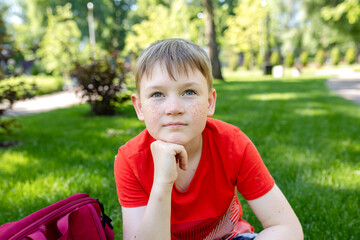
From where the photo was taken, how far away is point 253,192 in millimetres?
1429

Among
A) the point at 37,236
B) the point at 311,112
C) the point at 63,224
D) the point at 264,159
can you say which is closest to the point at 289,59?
the point at 311,112

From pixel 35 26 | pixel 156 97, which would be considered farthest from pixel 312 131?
pixel 35 26

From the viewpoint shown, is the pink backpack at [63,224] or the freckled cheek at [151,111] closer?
the pink backpack at [63,224]

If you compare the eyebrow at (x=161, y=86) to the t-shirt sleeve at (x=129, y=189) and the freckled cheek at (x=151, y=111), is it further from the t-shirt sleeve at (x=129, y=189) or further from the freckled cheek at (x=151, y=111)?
the t-shirt sleeve at (x=129, y=189)

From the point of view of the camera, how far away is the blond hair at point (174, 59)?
1320 mm

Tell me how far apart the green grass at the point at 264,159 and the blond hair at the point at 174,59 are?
140 centimetres

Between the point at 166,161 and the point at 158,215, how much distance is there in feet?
0.70

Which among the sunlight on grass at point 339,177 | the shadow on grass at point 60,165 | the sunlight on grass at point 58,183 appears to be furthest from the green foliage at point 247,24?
the sunlight on grass at point 58,183

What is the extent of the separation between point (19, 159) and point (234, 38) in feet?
103

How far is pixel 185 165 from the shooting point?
4.30 ft

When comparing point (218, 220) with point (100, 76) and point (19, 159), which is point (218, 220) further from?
point (100, 76)

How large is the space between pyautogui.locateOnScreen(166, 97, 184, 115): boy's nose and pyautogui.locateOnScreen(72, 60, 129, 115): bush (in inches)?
233

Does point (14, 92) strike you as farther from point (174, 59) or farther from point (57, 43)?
point (57, 43)

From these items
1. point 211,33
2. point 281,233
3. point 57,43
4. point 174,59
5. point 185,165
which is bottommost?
point 281,233
